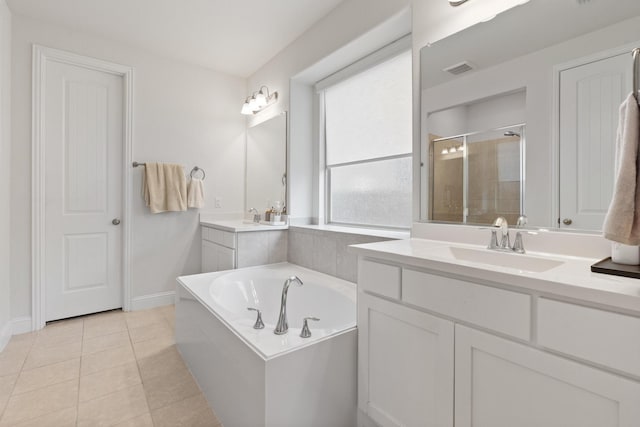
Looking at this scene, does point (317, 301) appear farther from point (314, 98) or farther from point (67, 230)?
point (67, 230)

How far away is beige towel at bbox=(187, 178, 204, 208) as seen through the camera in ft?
10.5

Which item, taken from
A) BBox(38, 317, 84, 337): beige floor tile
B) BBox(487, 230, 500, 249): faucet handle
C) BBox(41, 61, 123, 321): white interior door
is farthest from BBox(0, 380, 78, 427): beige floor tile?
BBox(487, 230, 500, 249): faucet handle

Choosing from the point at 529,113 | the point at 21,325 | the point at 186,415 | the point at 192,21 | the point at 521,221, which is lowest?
the point at 186,415

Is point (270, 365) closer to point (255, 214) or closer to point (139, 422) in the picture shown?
point (139, 422)

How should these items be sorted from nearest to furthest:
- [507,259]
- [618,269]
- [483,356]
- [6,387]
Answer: [618,269], [483,356], [507,259], [6,387]

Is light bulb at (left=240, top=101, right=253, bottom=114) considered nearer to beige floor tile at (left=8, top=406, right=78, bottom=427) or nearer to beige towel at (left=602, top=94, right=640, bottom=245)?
beige floor tile at (left=8, top=406, right=78, bottom=427)

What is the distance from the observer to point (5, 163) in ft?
7.61

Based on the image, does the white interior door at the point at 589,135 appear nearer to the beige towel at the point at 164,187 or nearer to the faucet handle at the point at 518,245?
the faucet handle at the point at 518,245

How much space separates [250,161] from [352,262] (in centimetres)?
196

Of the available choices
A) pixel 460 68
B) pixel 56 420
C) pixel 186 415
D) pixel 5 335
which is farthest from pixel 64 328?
pixel 460 68

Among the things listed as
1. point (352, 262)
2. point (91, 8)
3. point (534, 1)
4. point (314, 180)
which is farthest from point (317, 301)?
point (91, 8)

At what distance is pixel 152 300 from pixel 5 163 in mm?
1613

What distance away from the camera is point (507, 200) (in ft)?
4.78

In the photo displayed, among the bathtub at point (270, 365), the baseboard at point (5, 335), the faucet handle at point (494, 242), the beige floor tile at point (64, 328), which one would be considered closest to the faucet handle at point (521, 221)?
the faucet handle at point (494, 242)
